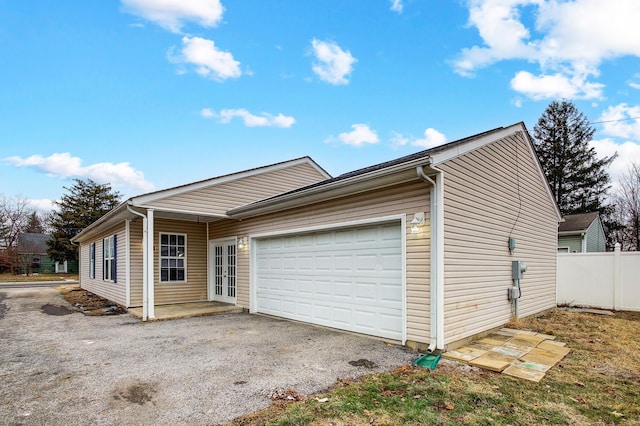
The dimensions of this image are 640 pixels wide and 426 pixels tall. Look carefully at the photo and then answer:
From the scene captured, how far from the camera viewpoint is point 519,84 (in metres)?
13.0

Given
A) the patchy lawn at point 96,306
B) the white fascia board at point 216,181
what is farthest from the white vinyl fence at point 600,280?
the patchy lawn at point 96,306

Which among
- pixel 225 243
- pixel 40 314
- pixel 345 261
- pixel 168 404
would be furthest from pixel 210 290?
pixel 168 404

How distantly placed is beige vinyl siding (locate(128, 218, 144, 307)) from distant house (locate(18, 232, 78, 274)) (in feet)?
100

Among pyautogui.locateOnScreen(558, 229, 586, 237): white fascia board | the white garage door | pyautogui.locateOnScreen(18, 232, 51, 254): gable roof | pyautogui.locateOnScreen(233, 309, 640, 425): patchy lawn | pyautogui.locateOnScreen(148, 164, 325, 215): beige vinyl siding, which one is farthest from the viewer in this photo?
pyautogui.locateOnScreen(18, 232, 51, 254): gable roof

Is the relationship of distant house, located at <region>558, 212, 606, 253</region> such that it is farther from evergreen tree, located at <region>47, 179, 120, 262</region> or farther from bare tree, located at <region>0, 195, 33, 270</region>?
bare tree, located at <region>0, 195, 33, 270</region>

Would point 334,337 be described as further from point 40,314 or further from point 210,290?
point 40,314

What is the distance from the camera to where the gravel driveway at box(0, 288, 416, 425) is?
346 centimetres

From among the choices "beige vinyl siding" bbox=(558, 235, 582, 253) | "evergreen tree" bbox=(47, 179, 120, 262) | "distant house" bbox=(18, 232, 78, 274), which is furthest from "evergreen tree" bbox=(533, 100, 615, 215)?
"distant house" bbox=(18, 232, 78, 274)

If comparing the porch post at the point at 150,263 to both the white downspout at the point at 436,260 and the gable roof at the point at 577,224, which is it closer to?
the white downspout at the point at 436,260

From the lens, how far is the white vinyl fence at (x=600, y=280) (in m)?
9.75

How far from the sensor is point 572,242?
17.1 m

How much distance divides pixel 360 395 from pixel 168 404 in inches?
78.4

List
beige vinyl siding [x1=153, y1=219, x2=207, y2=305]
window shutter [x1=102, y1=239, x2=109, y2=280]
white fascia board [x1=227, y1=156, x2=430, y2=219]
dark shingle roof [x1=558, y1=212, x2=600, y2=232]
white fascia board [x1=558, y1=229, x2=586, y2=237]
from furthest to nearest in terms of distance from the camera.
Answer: dark shingle roof [x1=558, y1=212, x2=600, y2=232] → white fascia board [x1=558, y1=229, x2=586, y2=237] → window shutter [x1=102, y1=239, x2=109, y2=280] → beige vinyl siding [x1=153, y1=219, x2=207, y2=305] → white fascia board [x1=227, y1=156, x2=430, y2=219]

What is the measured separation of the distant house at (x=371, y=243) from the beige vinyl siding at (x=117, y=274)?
0.29 ft
